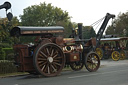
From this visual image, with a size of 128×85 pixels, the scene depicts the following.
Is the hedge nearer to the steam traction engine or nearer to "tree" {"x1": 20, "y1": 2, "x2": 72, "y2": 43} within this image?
the steam traction engine

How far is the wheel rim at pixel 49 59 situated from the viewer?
38.4ft

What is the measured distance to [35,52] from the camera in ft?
38.1

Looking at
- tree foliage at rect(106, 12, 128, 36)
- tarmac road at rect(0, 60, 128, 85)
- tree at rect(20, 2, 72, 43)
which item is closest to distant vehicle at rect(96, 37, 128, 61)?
tarmac road at rect(0, 60, 128, 85)

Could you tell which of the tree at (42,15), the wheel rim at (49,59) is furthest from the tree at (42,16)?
the wheel rim at (49,59)

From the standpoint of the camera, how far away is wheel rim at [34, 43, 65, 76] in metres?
11.7

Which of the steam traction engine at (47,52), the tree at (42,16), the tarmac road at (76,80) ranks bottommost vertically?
the tarmac road at (76,80)

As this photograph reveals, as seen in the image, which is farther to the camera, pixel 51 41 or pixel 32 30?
pixel 51 41

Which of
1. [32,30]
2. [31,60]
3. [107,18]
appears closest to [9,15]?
[32,30]

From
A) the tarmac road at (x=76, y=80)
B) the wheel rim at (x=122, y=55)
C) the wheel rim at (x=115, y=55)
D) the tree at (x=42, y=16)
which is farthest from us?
the tree at (x=42, y=16)

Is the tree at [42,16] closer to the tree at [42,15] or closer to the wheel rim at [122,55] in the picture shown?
the tree at [42,15]

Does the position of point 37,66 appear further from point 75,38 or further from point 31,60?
point 75,38

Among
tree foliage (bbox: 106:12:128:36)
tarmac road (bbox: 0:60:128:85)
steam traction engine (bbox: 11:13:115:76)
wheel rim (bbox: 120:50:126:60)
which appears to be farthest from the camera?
tree foliage (bbox: 106:12:128:36)

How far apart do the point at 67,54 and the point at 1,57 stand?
10.6 meters

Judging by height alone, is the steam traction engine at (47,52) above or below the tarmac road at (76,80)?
above
